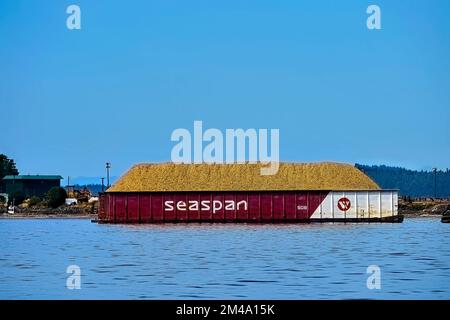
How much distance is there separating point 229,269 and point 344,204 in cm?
5643

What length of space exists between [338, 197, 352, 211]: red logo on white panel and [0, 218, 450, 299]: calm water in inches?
1388

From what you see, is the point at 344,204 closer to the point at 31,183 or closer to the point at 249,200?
the point at 249,200

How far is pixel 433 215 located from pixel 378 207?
34019mm

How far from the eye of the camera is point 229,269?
110 ft

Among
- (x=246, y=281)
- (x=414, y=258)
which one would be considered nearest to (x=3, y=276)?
(x=246, y=281)

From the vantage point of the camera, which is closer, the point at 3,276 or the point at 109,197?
the point at 3,276

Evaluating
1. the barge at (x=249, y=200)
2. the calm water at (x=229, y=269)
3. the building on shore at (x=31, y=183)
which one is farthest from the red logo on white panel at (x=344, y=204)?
the building on shore at (x=31, y=183)

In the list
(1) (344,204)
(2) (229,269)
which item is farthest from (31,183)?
(2) (229,269)

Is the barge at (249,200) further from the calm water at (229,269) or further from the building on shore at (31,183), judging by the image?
the building on shore at (31,183)

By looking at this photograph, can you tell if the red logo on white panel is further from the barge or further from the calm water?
the calm water

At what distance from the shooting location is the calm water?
26156 mm

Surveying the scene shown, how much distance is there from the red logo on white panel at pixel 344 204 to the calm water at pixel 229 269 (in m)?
A: 35.3

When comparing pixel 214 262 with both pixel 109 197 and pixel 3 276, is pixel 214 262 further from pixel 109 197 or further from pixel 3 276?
pixel 109 197
